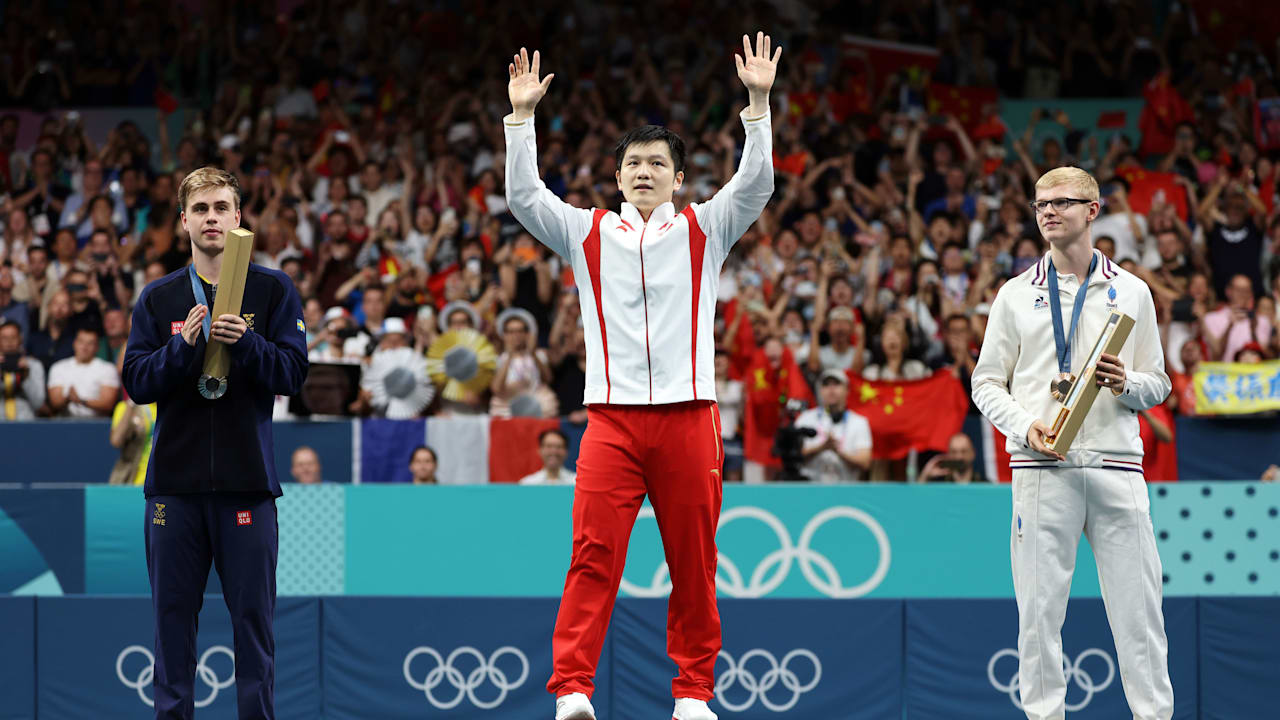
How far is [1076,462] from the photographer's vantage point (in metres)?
5.97

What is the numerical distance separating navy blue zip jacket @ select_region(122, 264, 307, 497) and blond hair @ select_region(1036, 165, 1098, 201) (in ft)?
10.6

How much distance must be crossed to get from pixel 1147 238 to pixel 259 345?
10.5 m

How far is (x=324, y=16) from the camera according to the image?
18.5 m

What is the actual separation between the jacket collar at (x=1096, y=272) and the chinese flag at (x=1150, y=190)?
859 cm

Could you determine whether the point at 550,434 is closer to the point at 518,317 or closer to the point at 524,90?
the point at 518,317

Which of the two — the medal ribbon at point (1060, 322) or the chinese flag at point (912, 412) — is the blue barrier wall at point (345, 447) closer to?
the chinese flag at point (912, 412)

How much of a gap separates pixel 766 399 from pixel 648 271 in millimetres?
5912

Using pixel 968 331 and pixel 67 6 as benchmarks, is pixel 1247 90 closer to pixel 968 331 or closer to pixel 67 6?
pixel 968 331

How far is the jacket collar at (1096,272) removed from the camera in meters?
6.14

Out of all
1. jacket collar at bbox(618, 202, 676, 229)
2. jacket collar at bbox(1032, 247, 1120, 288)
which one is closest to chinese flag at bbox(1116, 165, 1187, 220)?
jacket collar at bbox(1032, 247, 1120, 288)

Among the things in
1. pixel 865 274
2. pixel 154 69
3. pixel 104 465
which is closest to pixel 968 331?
pixel 865 274

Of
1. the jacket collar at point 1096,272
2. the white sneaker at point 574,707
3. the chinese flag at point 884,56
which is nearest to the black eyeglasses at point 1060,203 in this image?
the jacket collar at point 1096,272

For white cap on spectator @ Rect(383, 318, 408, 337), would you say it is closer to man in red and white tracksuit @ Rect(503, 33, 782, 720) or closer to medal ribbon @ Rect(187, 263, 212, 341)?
medal ribbon @ Rect(187, 263, 212, 341)

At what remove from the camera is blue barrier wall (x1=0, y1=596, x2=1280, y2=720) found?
27.7 ft
